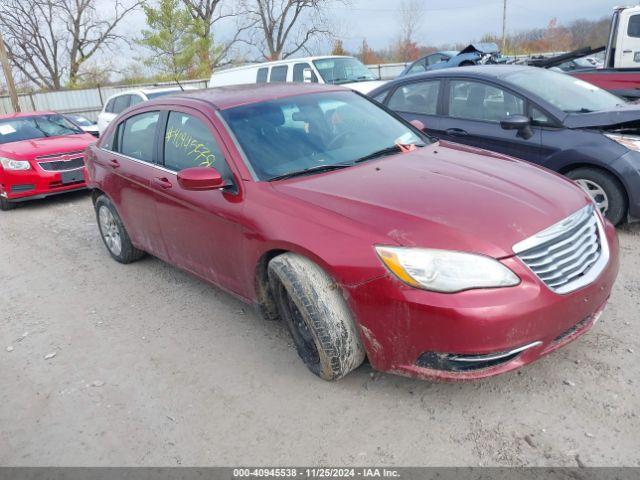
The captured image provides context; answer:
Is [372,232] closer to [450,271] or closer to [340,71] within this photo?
[450,271]

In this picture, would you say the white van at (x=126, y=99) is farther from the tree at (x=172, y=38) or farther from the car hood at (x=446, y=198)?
the tree at (x=172, y=38)

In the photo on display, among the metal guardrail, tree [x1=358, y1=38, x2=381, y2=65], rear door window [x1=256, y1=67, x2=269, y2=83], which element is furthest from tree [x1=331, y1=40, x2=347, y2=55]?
rear door window [x1=256, y1=67, x2=269, y2=83]

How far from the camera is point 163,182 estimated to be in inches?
153

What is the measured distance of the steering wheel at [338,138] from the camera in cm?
353

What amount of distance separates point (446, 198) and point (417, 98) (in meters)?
3.66

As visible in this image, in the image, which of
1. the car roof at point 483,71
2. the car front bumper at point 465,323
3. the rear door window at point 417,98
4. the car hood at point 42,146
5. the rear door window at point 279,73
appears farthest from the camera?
the rear door window at point 279,73

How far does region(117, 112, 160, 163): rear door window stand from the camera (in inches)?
165

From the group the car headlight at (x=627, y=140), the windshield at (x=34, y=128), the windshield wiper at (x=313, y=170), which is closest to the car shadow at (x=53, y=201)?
the windshield at (x=34, y=128)

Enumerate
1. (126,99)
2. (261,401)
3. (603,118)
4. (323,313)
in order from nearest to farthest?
(323,313), (261,401), (603,118), (126,99)

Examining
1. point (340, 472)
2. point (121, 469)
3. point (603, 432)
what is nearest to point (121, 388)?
point (121, 469)

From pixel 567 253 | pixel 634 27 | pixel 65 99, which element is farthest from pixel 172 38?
pixel 567 253

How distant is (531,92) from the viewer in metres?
5.18

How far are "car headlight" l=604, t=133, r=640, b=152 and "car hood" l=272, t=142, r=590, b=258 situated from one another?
1.89 m

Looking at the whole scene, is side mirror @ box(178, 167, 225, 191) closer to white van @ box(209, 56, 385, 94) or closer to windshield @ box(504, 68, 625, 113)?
windshield @ box(504, 68, 625, 113)
